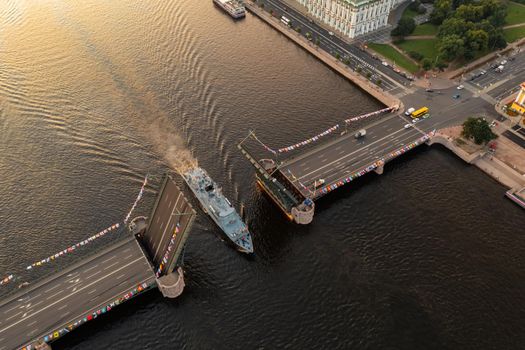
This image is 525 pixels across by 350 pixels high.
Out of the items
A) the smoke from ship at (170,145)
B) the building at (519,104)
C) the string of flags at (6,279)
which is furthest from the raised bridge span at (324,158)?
the string of flags at (6,279)

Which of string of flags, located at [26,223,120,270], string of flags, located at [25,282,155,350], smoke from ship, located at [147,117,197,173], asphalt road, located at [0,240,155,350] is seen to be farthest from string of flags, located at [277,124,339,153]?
string of flags, located at [25,282,155,350]

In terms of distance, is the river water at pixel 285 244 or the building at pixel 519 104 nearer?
the river water at pixel 285 244

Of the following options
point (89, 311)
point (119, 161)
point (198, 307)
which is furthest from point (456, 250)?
point (119, 161)

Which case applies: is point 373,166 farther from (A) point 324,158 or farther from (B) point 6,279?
(B) point 6,279

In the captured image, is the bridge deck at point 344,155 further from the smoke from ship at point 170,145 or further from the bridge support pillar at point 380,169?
the smoke from ship at point 170,145

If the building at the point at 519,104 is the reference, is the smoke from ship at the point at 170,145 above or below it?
below

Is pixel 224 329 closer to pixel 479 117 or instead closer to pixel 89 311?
pixel 89 311
